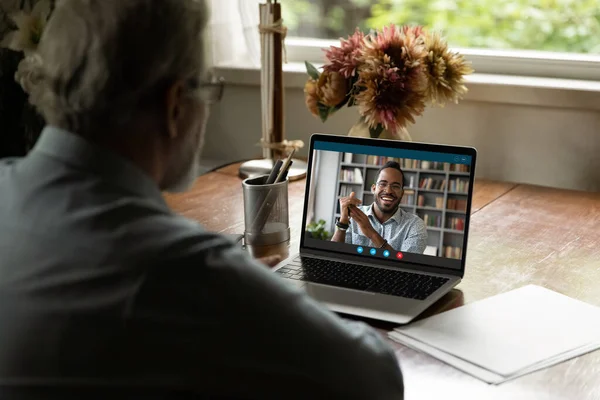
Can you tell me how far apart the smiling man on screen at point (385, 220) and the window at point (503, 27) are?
2.50 ft

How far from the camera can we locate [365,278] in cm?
133

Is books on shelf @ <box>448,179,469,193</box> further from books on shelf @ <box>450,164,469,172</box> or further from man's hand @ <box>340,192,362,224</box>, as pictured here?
man's hand @ <box>340,192,362,224</box>

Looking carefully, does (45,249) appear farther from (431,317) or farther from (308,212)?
(308,212)

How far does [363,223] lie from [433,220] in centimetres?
12

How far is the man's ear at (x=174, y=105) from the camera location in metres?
0.85

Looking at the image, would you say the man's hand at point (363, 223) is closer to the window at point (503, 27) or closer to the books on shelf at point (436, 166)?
the books on shelf at point (436, 166)

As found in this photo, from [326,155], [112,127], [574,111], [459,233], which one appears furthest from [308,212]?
[574,111]

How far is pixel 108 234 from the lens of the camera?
0.78 meters

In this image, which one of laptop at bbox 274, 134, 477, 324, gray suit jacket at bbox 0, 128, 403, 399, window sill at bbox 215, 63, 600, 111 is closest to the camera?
gray suit jacket at bbox 0, 128, 403, 399

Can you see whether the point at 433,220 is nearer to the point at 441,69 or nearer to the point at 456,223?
the point at 456,223

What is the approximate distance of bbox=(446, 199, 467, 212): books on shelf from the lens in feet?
4.47

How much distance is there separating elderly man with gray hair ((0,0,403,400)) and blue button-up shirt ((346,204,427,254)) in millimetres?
487

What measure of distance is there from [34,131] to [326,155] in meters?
0.94

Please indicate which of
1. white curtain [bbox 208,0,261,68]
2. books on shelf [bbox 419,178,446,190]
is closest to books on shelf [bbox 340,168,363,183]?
books on shelf [bbox 419,178,446,190]
